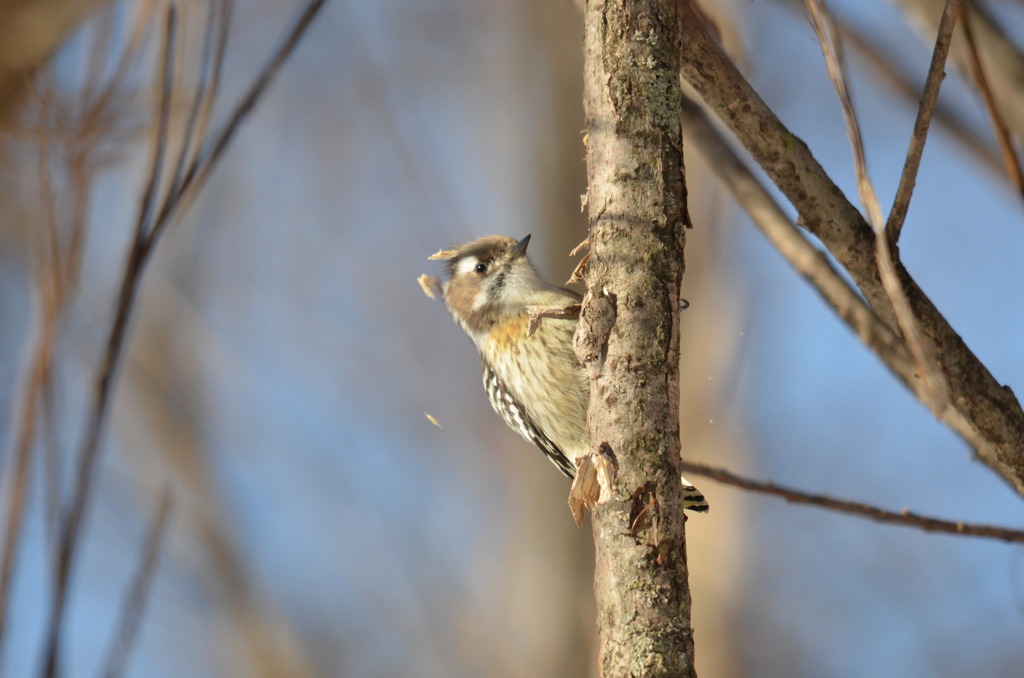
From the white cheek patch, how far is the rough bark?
2.23 m

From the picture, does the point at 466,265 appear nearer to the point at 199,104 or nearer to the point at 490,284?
the point at 490,284

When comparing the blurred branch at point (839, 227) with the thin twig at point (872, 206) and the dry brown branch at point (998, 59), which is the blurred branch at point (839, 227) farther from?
the dry brown branch at point (998, 59)

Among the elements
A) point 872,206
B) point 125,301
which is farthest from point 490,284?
point 125,301

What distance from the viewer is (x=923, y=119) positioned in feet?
5.41

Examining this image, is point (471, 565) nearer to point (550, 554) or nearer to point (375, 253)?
point (550, 554)

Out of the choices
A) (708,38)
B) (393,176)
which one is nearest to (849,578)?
(393,176)

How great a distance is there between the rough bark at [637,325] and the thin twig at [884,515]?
1.13 feet

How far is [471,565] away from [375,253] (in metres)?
3.18

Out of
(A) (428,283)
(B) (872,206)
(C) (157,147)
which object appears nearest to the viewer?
(C) (157,147)

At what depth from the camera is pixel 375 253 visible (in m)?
9.31

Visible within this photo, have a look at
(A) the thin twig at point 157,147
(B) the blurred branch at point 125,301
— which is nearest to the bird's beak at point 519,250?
(B) the blurred branch at point 125,301

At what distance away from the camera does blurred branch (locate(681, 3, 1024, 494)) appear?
5.74ft

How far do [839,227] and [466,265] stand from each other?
2.33m

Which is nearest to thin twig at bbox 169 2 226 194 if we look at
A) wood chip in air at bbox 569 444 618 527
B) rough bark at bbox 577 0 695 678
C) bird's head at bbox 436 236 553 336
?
rough bark at bbox 577 0 695 678
